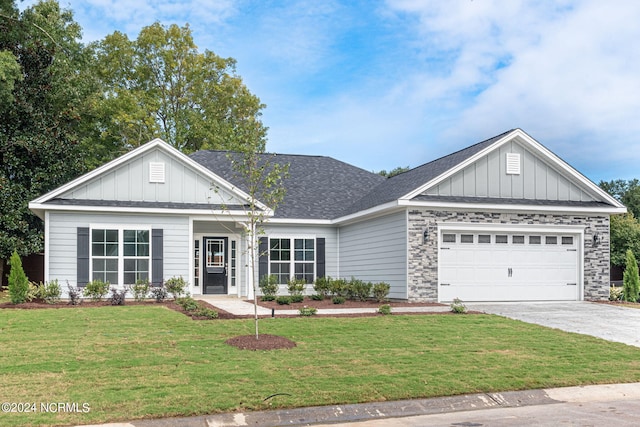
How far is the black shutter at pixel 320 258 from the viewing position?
21.6 metres

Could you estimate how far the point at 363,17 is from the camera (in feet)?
47.2

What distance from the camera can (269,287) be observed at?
18891mm

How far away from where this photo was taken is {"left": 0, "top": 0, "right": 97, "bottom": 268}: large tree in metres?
23.7

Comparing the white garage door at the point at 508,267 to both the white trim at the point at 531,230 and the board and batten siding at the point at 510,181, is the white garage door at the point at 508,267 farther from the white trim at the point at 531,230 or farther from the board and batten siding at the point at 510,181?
the board and batten siding at the point at 510,181

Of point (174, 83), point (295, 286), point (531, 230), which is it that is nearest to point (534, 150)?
point (531, 230)

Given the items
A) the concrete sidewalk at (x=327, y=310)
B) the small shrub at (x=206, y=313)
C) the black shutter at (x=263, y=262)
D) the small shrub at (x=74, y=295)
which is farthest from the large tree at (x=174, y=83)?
the small shrub at (x=206, y=313)

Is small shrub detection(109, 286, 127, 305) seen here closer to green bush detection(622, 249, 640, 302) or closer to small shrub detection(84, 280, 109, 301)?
small shrub detection(84, 280, 109, 301)

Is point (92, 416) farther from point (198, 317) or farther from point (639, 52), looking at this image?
point (639, 52)

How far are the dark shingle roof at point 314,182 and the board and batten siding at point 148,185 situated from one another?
2156 millimetres

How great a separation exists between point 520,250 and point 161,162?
36.1ft

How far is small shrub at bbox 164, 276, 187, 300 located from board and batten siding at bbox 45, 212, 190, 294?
1.43 ft

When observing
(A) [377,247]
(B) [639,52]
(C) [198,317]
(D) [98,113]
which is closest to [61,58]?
(D) [98,113]

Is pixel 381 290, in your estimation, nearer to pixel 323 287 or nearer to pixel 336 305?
pixel 336 305

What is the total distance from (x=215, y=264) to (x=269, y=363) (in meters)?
13.0
